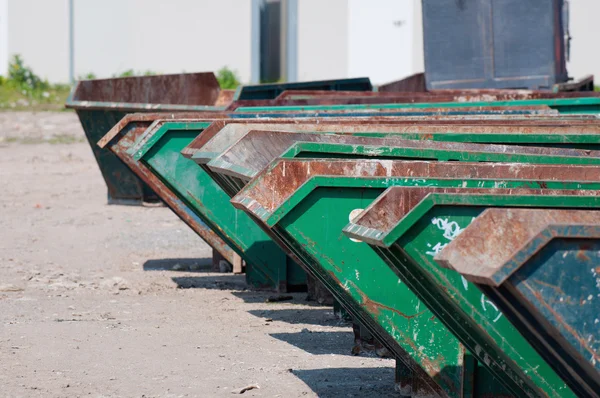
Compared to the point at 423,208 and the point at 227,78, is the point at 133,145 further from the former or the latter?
the point at 227,78

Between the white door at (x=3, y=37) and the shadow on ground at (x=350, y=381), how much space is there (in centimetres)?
1882

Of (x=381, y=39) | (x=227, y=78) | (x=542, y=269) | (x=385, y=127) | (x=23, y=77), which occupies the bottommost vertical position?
(x=542, y=269)

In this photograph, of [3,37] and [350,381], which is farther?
[3,37]

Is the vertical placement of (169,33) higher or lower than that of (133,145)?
higher

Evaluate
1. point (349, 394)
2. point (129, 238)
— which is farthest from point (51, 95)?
point (349, 394)

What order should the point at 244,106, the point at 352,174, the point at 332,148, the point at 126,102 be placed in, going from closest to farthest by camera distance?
the point at 352,174
the point at 332,148
the point at 244,106
the point at 126,102

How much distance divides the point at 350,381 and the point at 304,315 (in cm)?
172

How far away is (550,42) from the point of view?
415 inches

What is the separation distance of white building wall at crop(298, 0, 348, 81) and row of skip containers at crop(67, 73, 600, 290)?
7971mm

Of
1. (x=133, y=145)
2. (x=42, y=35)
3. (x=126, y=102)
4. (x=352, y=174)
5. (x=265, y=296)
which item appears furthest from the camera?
(x=42, y=35)

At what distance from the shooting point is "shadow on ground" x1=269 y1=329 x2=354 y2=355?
527cm

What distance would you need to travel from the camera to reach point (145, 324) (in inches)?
235

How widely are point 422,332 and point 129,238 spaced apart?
5743 millimetres

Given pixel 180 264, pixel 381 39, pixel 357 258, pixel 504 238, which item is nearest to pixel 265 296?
pixel 180 264
